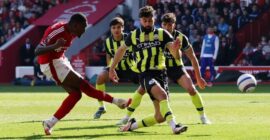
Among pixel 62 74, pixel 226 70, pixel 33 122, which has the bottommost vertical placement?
pixel 226 70

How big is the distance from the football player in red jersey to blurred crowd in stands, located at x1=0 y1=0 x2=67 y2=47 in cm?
2547

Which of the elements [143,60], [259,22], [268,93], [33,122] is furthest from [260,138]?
[259,22]

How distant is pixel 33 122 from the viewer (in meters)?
15.2

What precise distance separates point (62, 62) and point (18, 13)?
2699 centimetres

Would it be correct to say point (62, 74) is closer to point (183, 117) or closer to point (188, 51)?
point (188, 51)

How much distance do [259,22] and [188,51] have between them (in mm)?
21925

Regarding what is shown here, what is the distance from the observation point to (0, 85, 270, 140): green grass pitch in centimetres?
1244

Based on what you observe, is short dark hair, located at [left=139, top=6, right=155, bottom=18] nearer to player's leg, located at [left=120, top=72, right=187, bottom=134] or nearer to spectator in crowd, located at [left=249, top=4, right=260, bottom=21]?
player's leg, located at [left=120, top=72, right=187, bottom=134]

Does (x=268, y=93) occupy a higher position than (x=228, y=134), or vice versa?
(x=228, y=134)

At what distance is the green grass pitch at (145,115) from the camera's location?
12.4 meters

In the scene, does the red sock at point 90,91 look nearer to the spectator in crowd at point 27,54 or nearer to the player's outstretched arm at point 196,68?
the player's outstretched arm at point 196,68

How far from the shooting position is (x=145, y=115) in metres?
16.6

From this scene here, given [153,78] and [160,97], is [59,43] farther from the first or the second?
[160,97]

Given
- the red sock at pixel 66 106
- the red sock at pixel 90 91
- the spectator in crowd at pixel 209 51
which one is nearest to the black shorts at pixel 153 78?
the red sock at pixel 90 91
